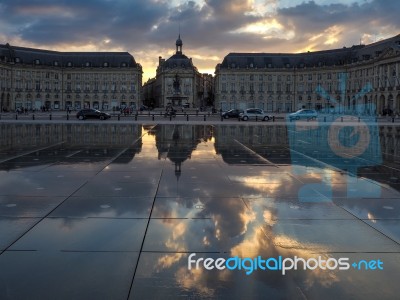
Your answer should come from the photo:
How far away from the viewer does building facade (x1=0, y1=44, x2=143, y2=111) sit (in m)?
136

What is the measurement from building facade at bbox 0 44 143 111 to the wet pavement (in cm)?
12943

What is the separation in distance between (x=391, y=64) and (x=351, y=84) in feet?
74.4

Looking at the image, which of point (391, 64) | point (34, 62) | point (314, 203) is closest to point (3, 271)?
point (314, 203)

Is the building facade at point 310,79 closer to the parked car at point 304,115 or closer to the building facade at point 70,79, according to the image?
the building facade at point 70,79

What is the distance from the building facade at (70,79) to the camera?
136 meters

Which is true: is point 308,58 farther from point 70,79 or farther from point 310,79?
point 70,79

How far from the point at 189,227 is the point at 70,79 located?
14949 cm

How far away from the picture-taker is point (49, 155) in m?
20.1

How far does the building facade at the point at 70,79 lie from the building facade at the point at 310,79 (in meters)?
31.7

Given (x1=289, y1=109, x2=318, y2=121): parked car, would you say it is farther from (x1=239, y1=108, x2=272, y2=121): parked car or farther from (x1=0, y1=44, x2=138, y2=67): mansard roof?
(x1=0, y1=44, x2=138, y2=67): mansard roof

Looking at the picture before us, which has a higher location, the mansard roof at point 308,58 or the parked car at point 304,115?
the mansard roof at point 308,58

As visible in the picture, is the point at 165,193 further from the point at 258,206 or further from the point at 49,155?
the point at 49,155

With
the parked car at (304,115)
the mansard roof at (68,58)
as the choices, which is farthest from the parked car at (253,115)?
the mansard roof at (68,58)

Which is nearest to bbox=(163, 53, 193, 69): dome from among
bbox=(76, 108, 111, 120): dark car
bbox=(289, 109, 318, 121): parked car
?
bbox=(289, 109, 318, 121): parked car
